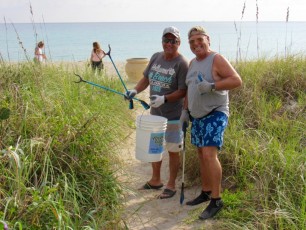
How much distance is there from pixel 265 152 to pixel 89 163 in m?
1.74

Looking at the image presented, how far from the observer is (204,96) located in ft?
11.4

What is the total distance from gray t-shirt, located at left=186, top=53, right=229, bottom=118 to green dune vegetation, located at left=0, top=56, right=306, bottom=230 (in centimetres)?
73

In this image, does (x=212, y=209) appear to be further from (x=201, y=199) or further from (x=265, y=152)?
(x=265, y=152)

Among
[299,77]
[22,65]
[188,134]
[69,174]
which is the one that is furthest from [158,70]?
[299,77]

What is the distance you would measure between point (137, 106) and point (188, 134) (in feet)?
8.99

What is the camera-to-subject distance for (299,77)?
20.0 feet

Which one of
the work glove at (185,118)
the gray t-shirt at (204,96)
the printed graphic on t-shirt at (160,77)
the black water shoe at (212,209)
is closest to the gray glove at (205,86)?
the gray t-shirt at (204,96)

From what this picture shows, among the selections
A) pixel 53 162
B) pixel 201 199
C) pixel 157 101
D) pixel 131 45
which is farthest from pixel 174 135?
pixel 131 45

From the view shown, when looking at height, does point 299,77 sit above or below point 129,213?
above

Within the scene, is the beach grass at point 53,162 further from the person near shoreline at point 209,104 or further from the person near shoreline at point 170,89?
the person near shoreline at point 209,104

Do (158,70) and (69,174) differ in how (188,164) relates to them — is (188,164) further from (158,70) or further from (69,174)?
(69,174)

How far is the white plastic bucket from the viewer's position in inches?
146

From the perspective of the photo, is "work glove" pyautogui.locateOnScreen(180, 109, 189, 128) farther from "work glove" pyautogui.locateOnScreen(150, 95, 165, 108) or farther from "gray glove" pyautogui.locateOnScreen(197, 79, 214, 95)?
"gray glove" pyautogui.locateOnScreen(197, 79, 214, 95)

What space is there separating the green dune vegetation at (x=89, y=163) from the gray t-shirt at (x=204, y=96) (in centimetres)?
73
